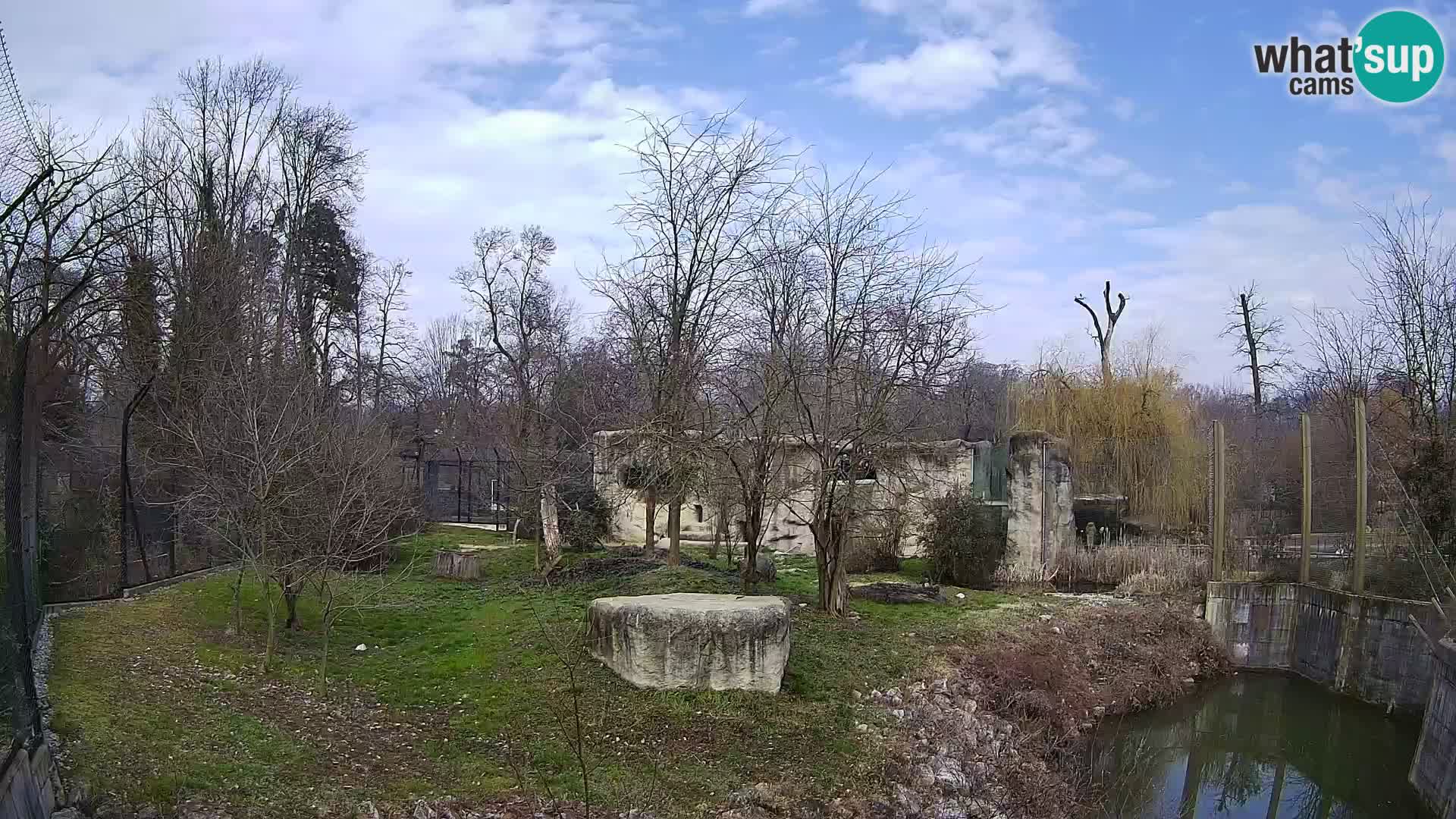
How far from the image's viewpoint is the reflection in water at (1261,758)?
10188mm

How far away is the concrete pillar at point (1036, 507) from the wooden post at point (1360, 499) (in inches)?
216

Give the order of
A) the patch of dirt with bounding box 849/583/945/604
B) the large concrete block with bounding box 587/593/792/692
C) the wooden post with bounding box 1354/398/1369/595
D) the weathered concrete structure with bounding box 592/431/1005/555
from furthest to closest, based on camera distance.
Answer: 1. the patch of dirt with bounding box 849/583/945/604
2. the weathered concrete structure with bounding box 592/431/1005/555
3. the wooden post with bounding box 1354/398/1369/595
4. the large concrete block with bounding box 587/593/792/692

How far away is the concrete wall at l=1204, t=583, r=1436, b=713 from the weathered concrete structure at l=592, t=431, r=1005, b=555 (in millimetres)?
5064

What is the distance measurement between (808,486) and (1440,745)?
8.15m

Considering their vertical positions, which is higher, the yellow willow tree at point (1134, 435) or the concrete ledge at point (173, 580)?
the yellow willow tree at point (1134, 435)

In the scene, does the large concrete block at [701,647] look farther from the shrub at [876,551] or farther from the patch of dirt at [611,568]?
the shrub at [876,551]

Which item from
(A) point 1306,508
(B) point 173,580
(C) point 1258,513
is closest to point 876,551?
(C) point 1258,513

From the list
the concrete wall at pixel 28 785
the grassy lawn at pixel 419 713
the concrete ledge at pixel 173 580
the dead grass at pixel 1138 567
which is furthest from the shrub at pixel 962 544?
the concrete wall at pixel 28 785

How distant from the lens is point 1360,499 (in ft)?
42.7

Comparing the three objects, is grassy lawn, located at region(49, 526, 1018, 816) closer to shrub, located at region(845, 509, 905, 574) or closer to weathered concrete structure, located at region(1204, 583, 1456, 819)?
weathered concrete structure, located at region(1204, 583, 1456, 819)

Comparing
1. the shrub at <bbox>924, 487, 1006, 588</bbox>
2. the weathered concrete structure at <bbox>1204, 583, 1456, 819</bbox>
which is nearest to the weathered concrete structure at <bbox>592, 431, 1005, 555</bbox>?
the shrub at <bbox>924, 487, 1006, 588</bbox>

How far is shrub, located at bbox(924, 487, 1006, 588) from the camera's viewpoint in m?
17.5

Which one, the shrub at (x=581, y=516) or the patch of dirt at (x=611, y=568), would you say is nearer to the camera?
the patch of dirt at (x=611, y=568)

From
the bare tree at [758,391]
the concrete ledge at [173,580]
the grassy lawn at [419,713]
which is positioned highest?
the bare tree at [758,391]
